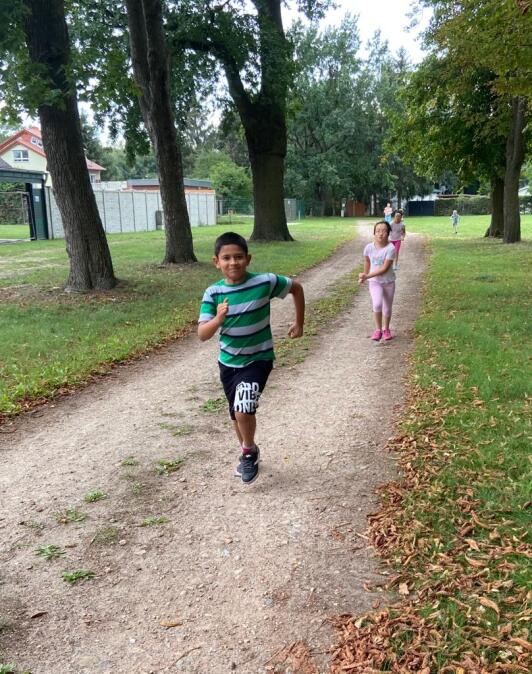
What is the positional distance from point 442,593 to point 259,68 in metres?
21.0

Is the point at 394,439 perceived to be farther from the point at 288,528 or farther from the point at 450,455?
the point at 288,528

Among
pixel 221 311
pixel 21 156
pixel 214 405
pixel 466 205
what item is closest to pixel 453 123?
pixel 214 405

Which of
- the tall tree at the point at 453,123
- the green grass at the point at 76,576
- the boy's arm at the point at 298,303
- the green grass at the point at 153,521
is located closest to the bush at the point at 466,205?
the tall tree at the point at 453,123

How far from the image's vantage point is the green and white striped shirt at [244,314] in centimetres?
400

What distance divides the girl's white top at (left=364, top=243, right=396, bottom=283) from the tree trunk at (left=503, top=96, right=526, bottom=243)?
14410mm

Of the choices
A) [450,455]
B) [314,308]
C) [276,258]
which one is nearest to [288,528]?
[450,455]

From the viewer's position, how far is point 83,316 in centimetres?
1027

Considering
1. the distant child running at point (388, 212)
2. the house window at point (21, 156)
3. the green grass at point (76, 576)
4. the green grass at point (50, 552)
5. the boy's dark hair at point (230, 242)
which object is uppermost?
the house window at point (21, 156)

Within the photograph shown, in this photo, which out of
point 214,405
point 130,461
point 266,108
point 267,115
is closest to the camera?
A: point 130,461

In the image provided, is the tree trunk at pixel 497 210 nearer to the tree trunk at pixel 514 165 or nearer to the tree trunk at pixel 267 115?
the tree trunk at pixel 514 165

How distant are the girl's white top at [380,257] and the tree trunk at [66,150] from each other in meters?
6.23

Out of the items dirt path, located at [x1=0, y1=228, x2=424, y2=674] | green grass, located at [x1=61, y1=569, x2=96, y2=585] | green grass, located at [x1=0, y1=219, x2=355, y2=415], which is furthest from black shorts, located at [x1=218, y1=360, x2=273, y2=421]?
green grass, located at [x1=0, y1=219, x2=355, y2=415]

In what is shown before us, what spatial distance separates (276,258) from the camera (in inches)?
726

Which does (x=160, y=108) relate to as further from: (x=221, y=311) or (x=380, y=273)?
(x=221, y=311)
